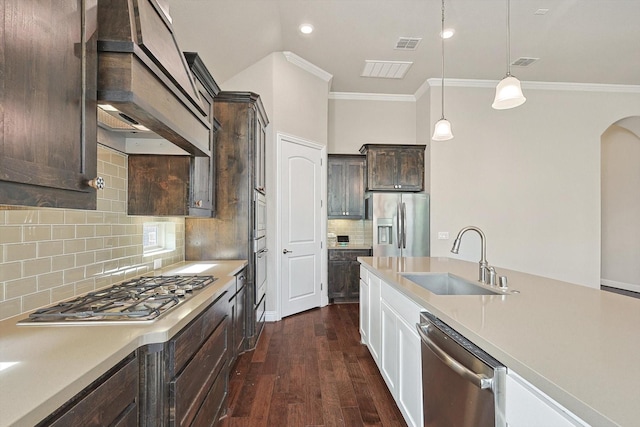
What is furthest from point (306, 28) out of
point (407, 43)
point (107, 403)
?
point (107, 403)

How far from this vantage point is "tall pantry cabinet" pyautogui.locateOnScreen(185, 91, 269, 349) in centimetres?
296

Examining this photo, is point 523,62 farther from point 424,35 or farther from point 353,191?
point 353,191

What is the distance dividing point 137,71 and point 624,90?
6950 millimetres

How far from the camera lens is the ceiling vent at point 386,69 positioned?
4398 millimetres

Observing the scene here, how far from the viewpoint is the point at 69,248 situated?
1484 mm

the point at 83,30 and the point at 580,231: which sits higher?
the point at 83,30

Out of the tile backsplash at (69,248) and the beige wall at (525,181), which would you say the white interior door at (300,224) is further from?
the tile backsplash at (69,248)

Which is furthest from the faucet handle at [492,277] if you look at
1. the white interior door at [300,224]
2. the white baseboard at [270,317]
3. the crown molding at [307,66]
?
the crown molding at [307,66]

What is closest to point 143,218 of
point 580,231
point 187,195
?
point 187,195

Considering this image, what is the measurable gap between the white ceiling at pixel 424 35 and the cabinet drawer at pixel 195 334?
8.47ft

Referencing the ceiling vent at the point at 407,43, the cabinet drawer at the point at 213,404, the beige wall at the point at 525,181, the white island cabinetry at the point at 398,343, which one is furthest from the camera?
the beige wall at the point at 525,181

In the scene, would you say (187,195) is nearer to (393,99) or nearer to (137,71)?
(137,71)

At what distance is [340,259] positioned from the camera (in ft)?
16.2

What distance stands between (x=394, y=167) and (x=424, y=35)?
6.15 ft
